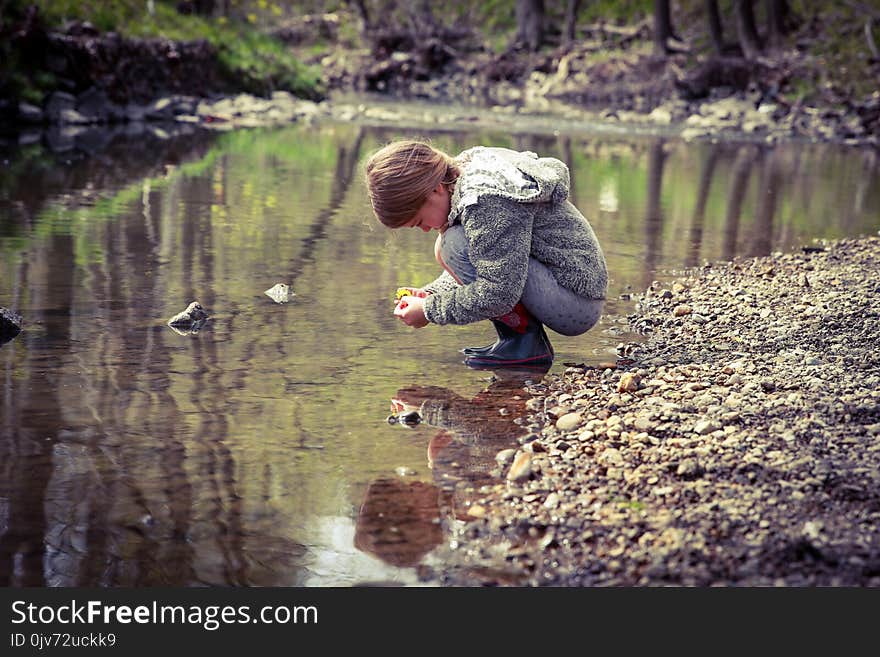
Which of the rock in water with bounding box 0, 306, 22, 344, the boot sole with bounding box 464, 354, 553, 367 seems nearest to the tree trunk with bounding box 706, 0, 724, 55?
the boot sole with bounding box 464, 354, 553, 367

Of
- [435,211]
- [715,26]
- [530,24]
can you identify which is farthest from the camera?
[530,24]

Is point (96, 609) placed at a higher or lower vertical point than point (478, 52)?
higher

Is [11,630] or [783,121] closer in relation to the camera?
[11,630]

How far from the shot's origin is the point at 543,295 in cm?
450

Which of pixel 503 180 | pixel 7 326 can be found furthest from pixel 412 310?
pixel 7 326

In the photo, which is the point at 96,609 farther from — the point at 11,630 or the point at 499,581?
the point at 499,581

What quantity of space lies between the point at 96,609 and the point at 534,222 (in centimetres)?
238

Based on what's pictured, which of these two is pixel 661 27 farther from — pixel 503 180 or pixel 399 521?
pixel 399 521

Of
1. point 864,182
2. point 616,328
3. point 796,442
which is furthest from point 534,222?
point 864,182

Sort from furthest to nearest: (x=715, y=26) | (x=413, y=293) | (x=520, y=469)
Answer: (x=715, y=26) < (x=413, y=293) < (x=520, y=469)

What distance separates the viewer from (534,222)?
4449 millimetres

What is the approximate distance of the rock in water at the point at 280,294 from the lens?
557 centimetres

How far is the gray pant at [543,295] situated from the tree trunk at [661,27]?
68.1 ft

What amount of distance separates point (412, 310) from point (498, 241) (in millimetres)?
451
